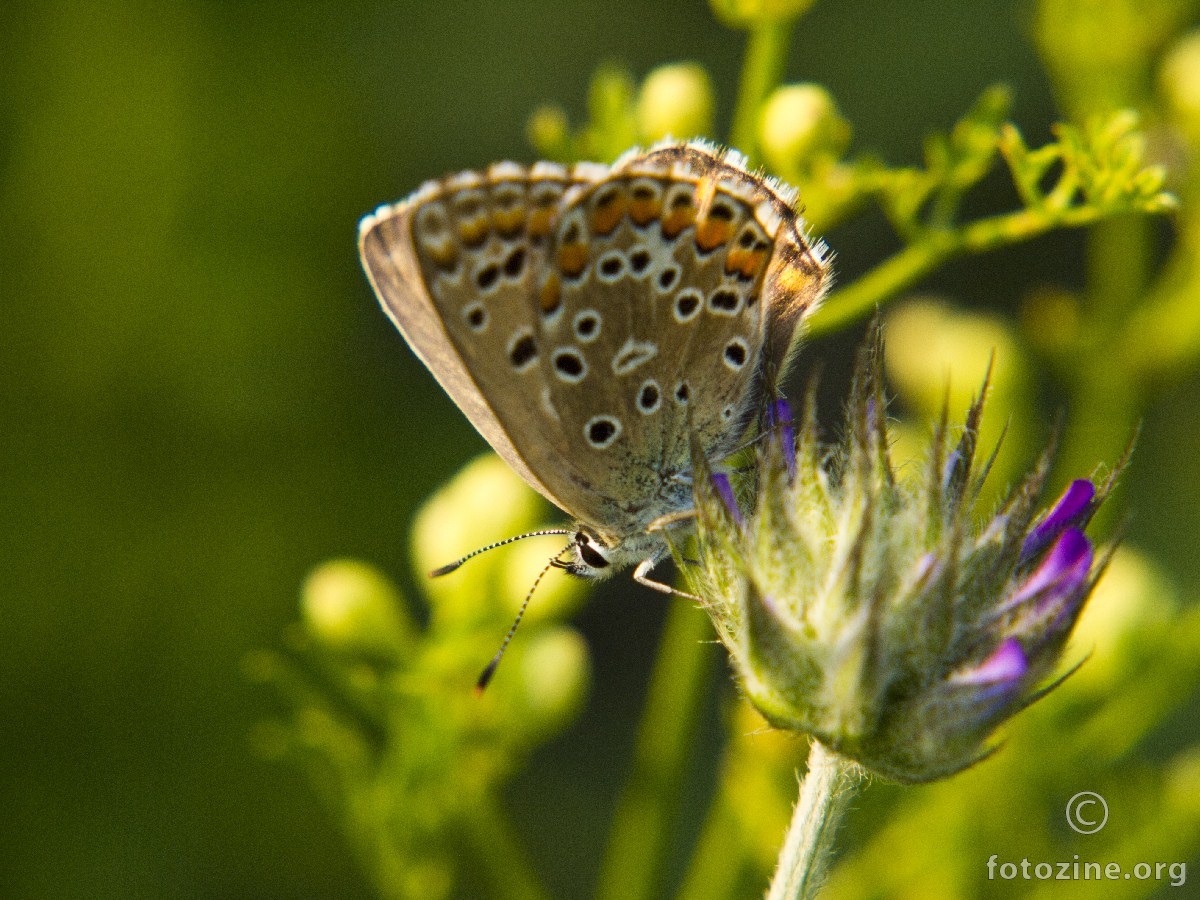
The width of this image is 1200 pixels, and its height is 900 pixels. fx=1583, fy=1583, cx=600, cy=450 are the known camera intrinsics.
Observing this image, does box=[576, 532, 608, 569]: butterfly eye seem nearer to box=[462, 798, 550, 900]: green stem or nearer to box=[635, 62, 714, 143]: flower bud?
box=[462, 798, 550, 900]: green stem

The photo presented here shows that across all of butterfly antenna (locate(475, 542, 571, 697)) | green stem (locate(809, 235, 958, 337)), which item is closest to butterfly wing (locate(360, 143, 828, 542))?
green stem (locate(809, 235, 958, 337))

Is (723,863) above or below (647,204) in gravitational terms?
below

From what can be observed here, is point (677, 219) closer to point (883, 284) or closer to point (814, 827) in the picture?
point (883, 284)

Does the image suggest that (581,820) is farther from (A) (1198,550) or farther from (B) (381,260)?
(B) (381,260)

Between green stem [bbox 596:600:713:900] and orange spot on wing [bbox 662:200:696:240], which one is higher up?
orange spot on wing [bbox 662:200:696:240]

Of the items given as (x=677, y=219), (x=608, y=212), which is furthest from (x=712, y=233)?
(x=608, y=212)

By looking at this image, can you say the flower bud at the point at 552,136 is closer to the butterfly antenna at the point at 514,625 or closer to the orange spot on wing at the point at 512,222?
the orange spot on wing at the point at 512,222

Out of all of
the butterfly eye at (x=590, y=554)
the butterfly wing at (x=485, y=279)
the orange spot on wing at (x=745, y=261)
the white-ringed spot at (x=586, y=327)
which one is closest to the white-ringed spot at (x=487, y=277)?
the butterfly wing at (x=485, y=279)
